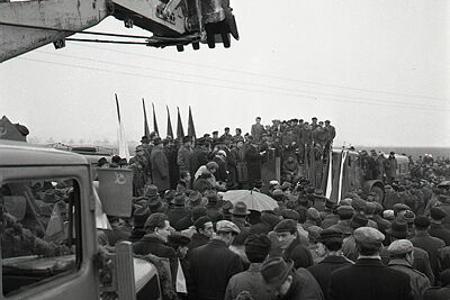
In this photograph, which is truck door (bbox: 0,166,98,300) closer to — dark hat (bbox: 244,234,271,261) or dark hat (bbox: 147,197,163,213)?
dark hat (bbox: 244,234,271,261)

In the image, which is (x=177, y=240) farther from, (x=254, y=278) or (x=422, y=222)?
(x=422, y=222)

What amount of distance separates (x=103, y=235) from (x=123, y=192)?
1.66m

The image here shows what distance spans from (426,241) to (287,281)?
340 cm

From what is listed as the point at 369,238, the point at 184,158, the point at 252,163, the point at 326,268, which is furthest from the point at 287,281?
the point at 252,163

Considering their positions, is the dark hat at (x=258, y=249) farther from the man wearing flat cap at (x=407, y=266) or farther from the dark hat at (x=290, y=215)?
the dark hat at (x=290, y=215)

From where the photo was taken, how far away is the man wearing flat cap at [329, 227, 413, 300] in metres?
4.83

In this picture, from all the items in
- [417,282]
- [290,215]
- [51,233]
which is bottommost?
[417,282]

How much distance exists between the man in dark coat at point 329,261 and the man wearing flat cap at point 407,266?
1.64ft

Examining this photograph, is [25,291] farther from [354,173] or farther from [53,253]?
[354,173]

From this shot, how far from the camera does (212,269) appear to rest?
5949mm

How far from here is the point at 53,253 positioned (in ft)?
9.96

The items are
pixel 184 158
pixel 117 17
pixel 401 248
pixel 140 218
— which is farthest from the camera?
pixel 184 158

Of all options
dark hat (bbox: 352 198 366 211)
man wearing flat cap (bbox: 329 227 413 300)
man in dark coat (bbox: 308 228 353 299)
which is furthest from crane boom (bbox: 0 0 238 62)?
dark hat (bbox: 352 198 366 211)

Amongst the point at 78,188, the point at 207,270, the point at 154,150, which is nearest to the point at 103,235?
the point at 207,270
